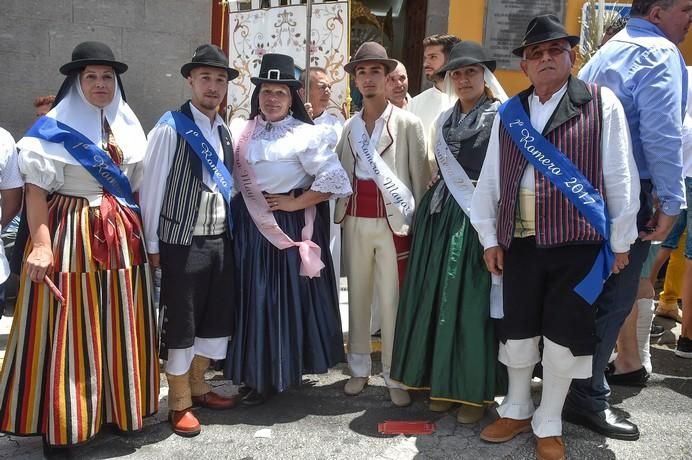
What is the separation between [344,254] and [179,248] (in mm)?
993

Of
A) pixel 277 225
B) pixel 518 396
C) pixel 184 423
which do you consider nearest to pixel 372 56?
pixel 277 225

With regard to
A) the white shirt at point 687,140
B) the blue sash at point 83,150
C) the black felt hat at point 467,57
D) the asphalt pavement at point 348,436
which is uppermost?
the black felt hat at point 467,57

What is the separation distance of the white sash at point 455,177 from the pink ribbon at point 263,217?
77cm

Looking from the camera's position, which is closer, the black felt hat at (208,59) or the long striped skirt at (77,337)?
the long striped skirt at (77,337)

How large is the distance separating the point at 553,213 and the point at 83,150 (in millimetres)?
2026

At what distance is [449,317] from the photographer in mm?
3035

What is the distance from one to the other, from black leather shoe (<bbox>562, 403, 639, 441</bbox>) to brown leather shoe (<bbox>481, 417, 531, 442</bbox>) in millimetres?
295

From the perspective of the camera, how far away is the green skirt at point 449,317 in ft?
9.86

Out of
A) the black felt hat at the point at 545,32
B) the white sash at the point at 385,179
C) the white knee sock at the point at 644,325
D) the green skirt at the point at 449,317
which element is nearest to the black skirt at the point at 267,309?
the white sash at the point at 385,179

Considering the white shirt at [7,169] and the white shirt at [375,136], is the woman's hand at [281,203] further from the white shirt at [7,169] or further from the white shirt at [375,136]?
the white shirt at [7,169]

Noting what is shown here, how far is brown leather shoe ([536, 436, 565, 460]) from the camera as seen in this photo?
270 cm

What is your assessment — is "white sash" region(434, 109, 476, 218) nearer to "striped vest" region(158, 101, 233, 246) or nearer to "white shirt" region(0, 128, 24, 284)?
"striped vest" region(158, 101, 233, 246)

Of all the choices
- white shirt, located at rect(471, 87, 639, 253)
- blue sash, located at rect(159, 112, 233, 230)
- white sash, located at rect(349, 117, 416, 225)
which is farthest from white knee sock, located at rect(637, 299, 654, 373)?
blue sash, located at rect(159, 112, 233, 230)

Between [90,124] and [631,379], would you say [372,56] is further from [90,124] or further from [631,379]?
[631,379]
